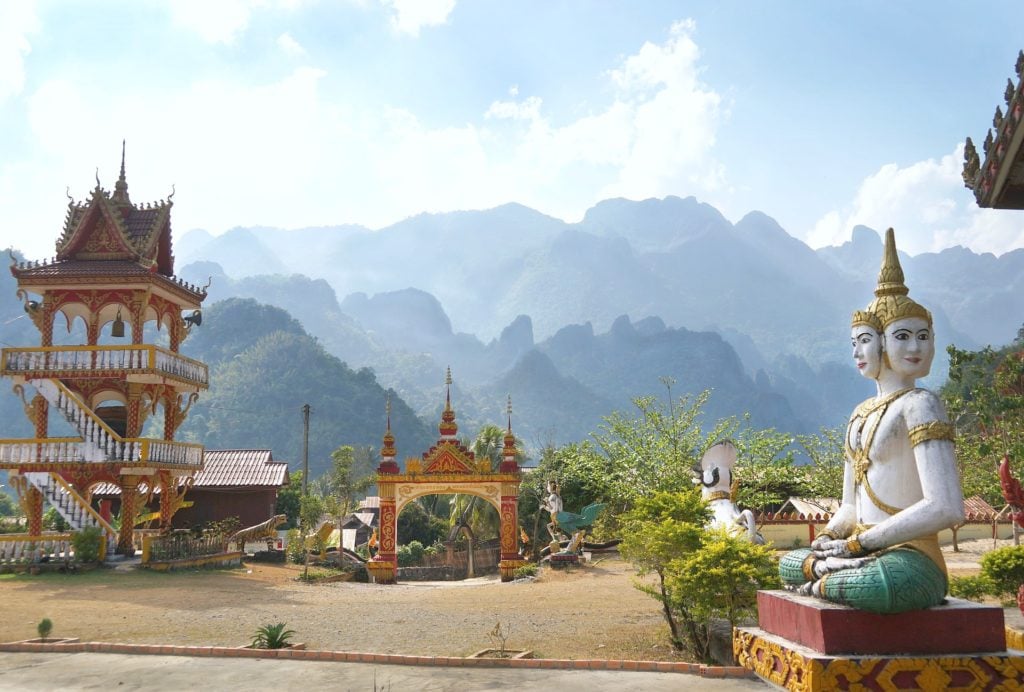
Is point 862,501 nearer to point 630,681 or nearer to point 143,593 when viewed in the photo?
point 630,681

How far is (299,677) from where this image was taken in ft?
27.2

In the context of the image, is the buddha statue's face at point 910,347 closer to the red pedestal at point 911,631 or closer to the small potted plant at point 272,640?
the red pedestal at point 911,631

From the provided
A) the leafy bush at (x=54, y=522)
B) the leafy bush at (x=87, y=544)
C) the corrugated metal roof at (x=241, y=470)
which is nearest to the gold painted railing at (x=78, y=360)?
the leafy bush at (x=87, y=544)

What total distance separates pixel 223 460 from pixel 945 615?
101 feet

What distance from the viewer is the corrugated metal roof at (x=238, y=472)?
30922 millimetres

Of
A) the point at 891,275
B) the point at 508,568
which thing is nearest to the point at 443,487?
the point at 508,568

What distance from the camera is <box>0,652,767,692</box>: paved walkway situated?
7730 millimetres

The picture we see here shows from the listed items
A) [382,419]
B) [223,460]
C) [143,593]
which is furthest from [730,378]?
[143,593]

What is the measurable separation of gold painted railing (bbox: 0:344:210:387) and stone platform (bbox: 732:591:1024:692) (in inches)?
800

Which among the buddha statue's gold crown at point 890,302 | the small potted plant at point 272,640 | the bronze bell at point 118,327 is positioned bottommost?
the small potted plant at point 272,640

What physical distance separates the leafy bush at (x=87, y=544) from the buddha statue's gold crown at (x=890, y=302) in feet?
64.4

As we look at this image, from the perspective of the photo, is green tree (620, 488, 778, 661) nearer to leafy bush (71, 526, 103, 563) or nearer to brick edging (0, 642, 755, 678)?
brick edging (0, 642, 755, 678)

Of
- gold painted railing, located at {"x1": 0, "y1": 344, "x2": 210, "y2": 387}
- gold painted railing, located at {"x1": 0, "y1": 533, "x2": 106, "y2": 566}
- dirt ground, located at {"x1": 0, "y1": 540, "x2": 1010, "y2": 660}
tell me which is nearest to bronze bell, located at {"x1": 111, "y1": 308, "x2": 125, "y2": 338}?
gold painted railing, located at {"x1": 0, "y1": 344, "x2": 210, "y2": 387}

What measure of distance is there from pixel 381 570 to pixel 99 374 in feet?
30.1
